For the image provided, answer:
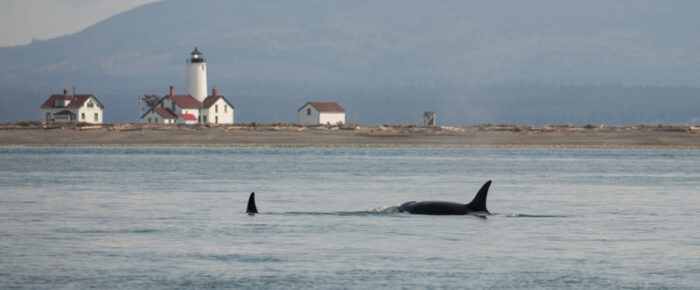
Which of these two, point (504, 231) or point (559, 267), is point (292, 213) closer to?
point (504, 231)

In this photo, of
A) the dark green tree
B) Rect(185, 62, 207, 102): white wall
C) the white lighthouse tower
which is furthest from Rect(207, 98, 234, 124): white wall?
the dark green tree

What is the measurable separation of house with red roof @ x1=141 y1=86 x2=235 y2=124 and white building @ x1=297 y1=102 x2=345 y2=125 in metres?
12.7

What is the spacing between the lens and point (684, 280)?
19266 mm

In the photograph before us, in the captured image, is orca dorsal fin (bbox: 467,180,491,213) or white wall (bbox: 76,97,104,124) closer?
orca dorsal fin (bbox: 467,180,491,213)

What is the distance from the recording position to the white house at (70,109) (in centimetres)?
15925

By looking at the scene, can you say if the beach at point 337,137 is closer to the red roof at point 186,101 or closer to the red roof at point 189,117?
the red roof at point 189,117

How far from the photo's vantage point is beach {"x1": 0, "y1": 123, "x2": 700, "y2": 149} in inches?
4368

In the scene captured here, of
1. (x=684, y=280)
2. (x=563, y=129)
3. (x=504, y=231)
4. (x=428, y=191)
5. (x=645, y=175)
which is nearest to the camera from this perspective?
(x=684, y=280)

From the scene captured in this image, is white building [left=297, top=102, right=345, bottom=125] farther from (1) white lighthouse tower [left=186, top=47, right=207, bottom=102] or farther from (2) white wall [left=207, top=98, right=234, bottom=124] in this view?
(1) white lighthouse tower [left=186, top=47, right=207, bottom=102]

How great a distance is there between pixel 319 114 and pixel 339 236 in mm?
136050

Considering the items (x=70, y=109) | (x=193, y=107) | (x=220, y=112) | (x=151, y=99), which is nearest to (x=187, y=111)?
A: (x=193, y=107)

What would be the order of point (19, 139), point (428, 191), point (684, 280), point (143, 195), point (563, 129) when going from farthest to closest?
point (563, 129) < point (19, 139) < point (428, 191) < point (143, 195) < point (684, 280)

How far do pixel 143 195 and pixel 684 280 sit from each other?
24.7m

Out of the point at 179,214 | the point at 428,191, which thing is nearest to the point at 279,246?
the point at 179,214
